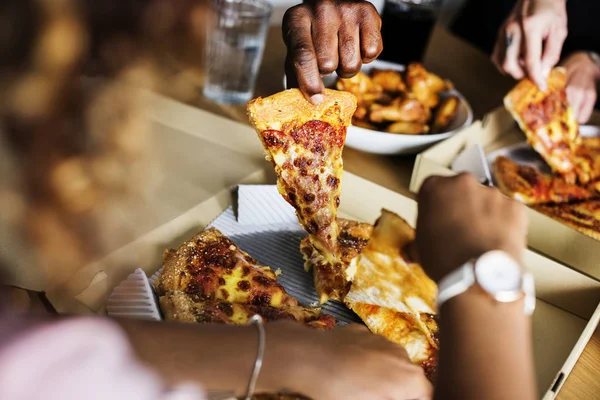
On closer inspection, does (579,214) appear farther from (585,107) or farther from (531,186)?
(585,107)

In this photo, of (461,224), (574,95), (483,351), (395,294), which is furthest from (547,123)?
(483,351)

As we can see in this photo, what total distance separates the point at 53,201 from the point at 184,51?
0.91m

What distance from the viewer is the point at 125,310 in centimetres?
99

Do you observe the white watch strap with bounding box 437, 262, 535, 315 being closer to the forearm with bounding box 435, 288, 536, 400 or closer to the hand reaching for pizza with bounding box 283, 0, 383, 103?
the forearm with bounding box 435, 288, 536, 400

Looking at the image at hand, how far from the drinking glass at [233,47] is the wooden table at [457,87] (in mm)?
48

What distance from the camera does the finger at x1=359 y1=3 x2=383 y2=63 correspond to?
0.96 m

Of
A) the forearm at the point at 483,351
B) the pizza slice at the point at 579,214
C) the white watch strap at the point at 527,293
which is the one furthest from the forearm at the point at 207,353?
the pizza slice at the point at 579,214

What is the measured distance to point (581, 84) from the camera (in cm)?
189

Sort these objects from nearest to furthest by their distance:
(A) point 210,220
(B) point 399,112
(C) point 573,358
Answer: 1. (C) point 573,358
2. (A) point 210,220
3. (B) point 399,112

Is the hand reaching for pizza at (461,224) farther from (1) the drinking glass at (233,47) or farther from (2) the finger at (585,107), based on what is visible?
(2) the finger at (585,107)

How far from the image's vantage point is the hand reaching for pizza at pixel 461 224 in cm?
71

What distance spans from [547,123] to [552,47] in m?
0.22

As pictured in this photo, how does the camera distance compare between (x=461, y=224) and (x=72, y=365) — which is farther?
(x=461, y=224)

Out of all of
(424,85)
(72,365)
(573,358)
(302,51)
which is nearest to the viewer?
(72,365)
